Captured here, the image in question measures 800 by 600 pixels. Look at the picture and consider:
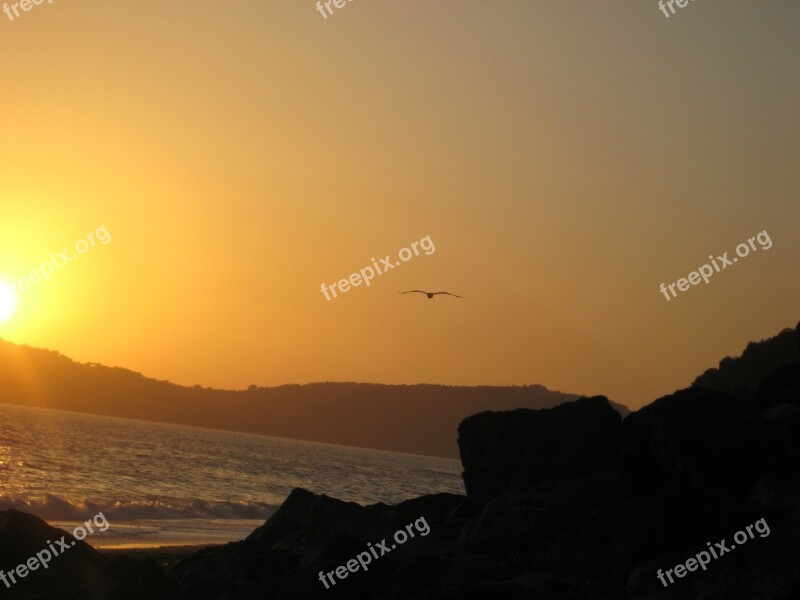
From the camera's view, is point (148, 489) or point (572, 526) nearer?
point (572, 526)

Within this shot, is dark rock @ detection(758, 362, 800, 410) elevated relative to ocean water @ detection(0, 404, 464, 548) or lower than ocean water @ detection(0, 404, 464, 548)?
lower

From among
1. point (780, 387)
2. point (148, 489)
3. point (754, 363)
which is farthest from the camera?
point (148, 489)

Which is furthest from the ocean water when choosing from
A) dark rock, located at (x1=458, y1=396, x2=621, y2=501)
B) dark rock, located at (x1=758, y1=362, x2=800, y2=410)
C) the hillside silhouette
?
the hillside silhouette

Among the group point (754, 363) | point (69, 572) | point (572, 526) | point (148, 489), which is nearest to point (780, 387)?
point (572, 526)

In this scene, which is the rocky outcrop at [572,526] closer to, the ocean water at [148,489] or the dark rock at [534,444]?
the dark rock at [534,444]

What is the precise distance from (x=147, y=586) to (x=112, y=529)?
84.3 feet

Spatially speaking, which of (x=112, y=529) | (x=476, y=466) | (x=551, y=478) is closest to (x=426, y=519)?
(x=476, y=466)

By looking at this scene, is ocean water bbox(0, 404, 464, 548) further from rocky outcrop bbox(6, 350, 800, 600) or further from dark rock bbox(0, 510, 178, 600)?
rocky outcrop bbox(6, 350, 800, 600)

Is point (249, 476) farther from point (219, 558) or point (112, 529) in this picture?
point (219, 558)

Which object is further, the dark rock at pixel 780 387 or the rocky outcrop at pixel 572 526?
the dark rock at pixel 780 387

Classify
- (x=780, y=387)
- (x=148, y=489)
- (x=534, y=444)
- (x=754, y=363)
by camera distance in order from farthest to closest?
(x=148, y=489)
(x=754, y=363)
(x=780, y=387)
(x=534, y=444)

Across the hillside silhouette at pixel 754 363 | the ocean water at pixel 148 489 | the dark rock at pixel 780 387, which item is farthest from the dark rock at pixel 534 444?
the hillside silhouette at pixel 754 363

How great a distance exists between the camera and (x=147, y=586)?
15.0m

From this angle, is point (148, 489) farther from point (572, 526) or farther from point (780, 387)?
point (572, 526)
